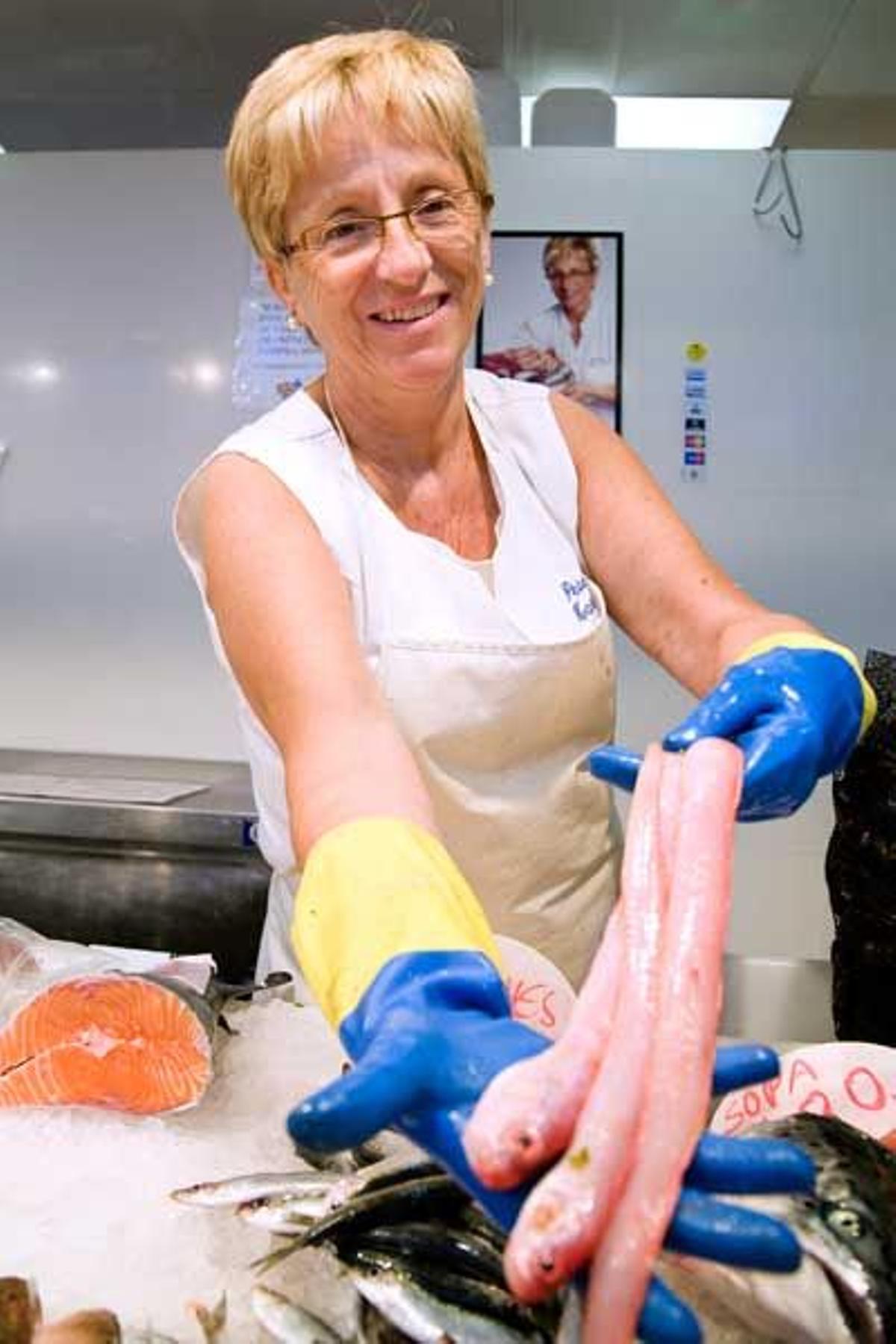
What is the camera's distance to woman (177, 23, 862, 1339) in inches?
43.2

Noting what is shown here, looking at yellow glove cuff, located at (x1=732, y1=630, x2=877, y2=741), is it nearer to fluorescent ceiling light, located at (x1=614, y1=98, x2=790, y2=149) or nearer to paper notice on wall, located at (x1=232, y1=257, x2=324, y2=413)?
paper notice on wall, located at (x1=232, y1=257, x2=324, y2=413)

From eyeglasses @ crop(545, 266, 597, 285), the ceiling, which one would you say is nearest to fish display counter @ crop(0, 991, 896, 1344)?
eyeglasses @ crop(545, 266, 597, 285)

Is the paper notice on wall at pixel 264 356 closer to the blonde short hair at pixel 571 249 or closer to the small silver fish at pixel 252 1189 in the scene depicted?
the blonde short hair at pixel 571 249

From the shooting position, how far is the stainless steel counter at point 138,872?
2.41 metres

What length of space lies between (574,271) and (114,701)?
1.80 metres

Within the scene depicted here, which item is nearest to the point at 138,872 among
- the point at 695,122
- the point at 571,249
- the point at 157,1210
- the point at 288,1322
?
the point at 157,1210

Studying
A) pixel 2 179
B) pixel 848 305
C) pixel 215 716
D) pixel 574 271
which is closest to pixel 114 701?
pixel 215 716

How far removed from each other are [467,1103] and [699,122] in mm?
3655

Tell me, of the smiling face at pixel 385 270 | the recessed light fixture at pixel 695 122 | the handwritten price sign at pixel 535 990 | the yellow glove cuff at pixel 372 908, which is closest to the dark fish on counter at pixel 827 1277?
the yellow glove cuff at pixel 372 908

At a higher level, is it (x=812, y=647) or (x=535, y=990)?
(x=812, y=647)

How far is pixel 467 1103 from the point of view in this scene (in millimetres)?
575

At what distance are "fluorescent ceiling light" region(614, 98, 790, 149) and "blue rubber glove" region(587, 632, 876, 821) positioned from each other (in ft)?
9.58

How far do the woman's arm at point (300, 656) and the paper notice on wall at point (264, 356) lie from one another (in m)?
2.10

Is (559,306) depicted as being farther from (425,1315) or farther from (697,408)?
(425,1315)
